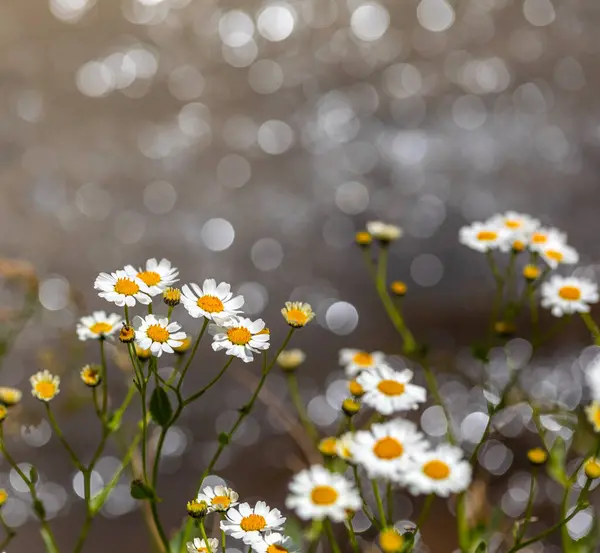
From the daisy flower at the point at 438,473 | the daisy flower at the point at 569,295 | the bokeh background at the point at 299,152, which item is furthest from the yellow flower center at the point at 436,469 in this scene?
the bokeh background at the point at 299,152

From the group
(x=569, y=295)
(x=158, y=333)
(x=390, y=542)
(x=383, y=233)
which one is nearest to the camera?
(x=390, y=542)

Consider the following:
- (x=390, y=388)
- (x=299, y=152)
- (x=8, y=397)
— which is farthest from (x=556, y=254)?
(x=299, y=152)

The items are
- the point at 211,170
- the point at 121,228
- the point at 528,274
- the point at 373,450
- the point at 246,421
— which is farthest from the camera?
the point at 211,170

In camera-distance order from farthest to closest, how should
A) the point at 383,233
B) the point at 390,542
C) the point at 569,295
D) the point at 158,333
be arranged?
1. the point at 383,233
2. the point at 569,295
3. the point at 158,333
4. the point at 390,542

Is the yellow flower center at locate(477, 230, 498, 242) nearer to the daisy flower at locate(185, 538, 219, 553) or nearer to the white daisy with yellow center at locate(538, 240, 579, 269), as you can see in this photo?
the white daisy with yellow center at locate(538, 240, 579, 269)

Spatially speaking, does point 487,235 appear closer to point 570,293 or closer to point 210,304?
point 570,293

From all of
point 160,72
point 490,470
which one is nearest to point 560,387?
point 490,470

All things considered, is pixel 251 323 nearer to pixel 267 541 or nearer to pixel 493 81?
pixel 267 541
